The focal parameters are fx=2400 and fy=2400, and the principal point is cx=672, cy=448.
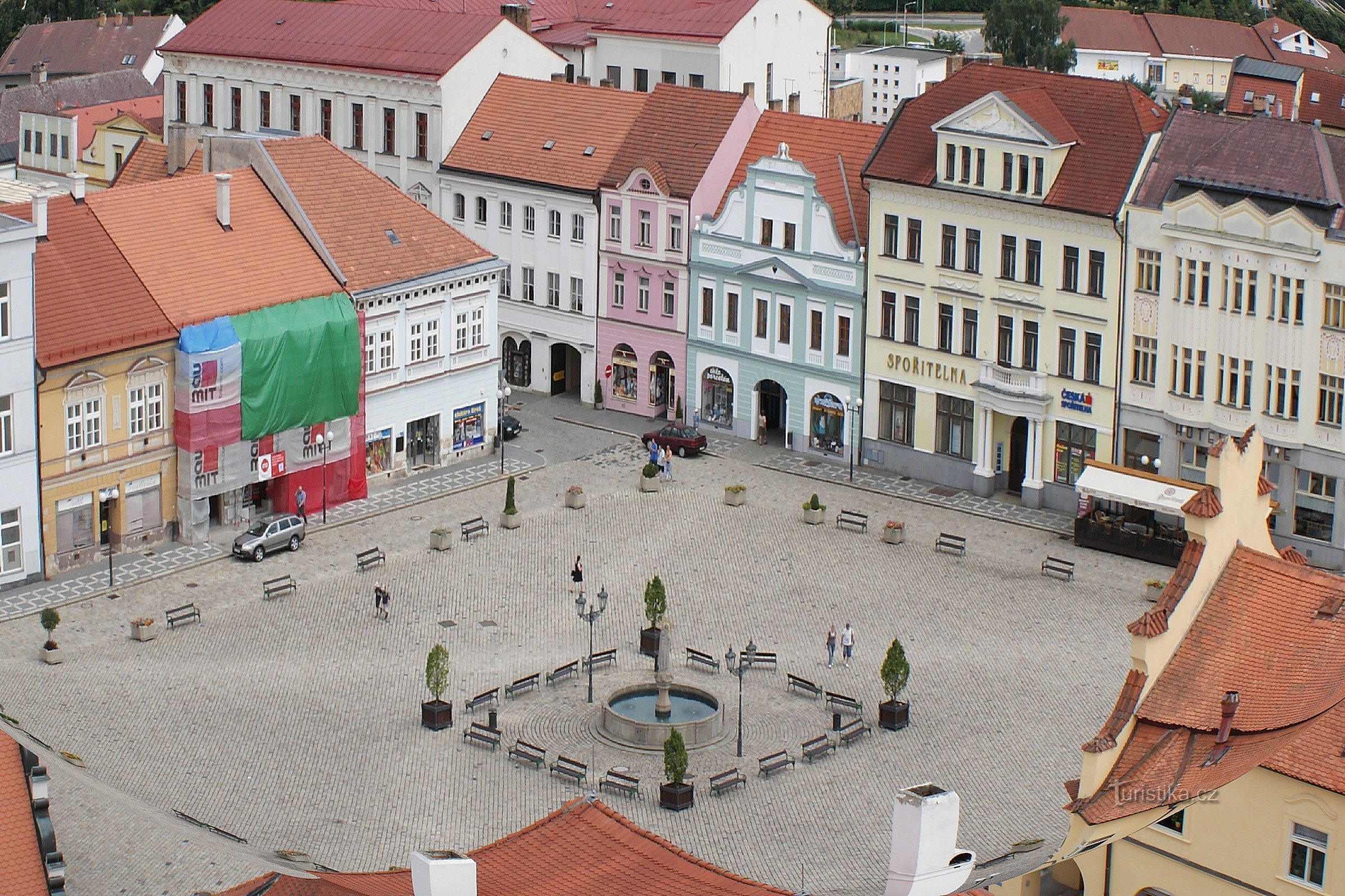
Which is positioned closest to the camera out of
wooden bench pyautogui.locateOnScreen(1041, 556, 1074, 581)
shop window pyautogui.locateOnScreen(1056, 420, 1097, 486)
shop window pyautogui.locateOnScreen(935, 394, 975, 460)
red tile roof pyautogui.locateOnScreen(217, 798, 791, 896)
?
red tile roof pyautogui.locateOnScreen(217, 798, 791, 896)

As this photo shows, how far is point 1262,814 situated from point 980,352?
47045mm

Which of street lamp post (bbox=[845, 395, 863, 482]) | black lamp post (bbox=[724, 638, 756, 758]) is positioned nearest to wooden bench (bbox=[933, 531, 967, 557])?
street lamp post (bbox=[845, 395, 863, 482])

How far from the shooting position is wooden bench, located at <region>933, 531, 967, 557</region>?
84.0m

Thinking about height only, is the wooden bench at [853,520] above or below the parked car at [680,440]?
below

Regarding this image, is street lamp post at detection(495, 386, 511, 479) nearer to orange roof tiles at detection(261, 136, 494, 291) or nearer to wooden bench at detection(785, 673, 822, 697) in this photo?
orange roof tiles at detection(261, 136, 494, 291)

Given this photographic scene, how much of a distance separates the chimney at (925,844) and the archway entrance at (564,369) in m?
68.7

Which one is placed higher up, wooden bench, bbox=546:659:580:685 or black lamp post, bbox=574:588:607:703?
black lamp post, bbox=574:588:607:703

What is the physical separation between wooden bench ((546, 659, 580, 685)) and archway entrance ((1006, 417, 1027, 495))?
2449 cm

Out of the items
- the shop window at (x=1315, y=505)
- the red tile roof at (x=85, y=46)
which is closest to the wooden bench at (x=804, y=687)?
the shop window at (x=1315, y=505)

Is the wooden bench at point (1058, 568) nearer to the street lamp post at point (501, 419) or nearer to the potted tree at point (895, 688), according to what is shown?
the potted tree at point (895, 688)

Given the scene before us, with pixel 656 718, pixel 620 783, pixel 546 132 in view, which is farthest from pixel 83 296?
pixel 620 783

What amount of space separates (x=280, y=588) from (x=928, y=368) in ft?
89.8

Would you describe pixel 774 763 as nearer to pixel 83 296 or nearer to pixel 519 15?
pixel 83 296

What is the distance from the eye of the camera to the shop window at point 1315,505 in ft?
270
